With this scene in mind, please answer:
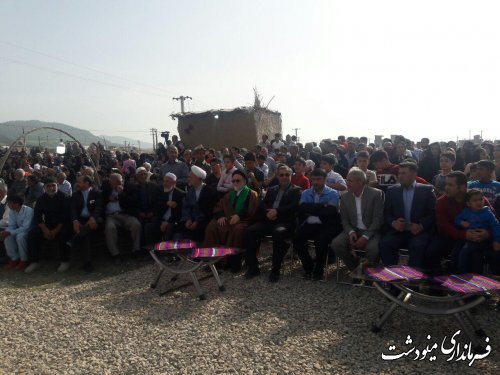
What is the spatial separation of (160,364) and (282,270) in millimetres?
2935

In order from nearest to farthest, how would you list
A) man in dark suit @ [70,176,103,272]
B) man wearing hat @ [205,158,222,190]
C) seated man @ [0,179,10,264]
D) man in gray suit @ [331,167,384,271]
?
man in gray suit @ [331,167,384,271] < man in dark suit @ [70,176,103,272] < seated man @ [0,179,10,264] < man wearing hat @ [205,158,222,190]

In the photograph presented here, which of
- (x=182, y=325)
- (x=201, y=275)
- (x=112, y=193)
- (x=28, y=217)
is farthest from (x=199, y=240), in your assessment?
(x=28, y=217)

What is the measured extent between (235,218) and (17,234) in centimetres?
405

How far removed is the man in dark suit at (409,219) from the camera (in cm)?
509

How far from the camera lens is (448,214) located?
5.00 meters

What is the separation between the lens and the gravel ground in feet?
12.2

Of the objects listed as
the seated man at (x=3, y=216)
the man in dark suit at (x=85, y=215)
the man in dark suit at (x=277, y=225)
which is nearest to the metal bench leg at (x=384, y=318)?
the man in dark suit at (x=277, y=225)

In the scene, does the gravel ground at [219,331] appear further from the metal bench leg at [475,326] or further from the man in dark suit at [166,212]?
the man in dark suit at [166,212]

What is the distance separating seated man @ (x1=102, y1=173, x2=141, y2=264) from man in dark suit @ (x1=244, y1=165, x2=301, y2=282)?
2539 mm

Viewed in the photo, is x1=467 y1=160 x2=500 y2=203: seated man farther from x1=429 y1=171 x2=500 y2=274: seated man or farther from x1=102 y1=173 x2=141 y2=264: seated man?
x1=102 y1=173 x2=141 y2=264: seated man

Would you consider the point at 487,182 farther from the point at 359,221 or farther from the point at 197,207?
the point at 197,207

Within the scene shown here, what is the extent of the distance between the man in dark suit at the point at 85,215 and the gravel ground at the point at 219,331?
1398mm

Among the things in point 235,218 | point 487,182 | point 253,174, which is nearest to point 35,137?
point 253,174

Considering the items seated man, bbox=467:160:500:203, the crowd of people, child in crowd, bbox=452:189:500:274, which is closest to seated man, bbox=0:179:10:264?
the crowd of people
